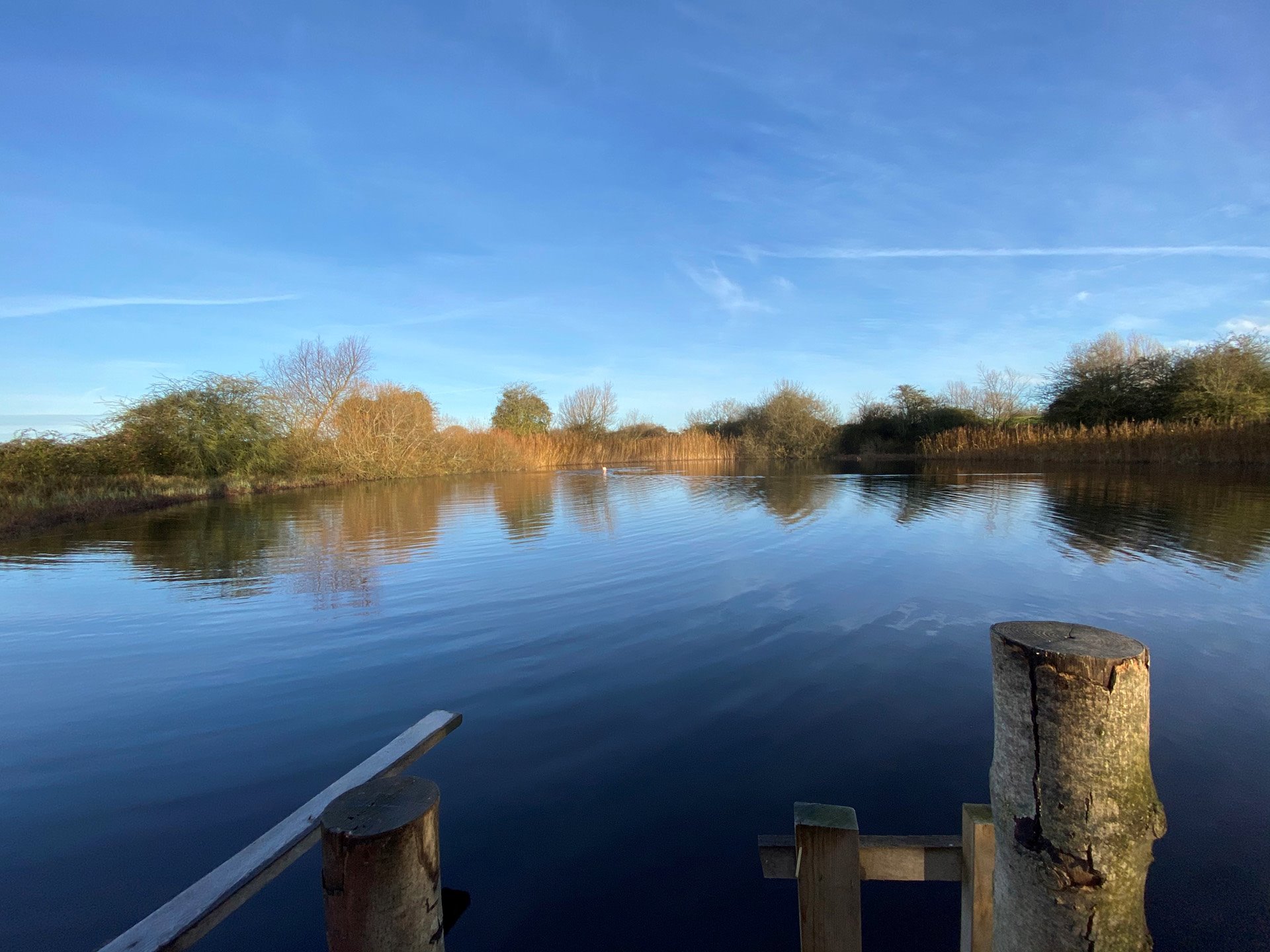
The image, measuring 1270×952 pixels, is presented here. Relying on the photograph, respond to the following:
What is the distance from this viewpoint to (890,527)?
1005 centimetres

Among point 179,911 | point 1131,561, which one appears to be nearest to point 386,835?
point 179,911

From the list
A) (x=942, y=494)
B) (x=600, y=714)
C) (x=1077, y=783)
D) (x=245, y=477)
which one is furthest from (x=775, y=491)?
(x=245, y=477)

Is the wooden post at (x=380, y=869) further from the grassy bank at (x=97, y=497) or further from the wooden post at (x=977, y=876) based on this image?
the grassy bank at (x=97, y=497)

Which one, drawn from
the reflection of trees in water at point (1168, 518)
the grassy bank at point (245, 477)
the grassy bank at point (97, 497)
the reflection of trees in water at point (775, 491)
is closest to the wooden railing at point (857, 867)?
the reflection of trees in water at point (1168, 518)

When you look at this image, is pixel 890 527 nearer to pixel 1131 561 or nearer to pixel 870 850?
pixel 1131 561

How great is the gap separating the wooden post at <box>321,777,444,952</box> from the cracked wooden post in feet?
3.51

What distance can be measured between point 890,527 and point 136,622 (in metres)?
9.49

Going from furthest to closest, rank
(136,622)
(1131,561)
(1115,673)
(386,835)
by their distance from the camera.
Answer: (1131,561) < (136,622) < (386,835) < (1115,673)

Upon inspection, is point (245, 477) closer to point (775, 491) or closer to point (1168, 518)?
point (775, 491)

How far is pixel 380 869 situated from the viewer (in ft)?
3.93

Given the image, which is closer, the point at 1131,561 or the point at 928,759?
the point at 928,759

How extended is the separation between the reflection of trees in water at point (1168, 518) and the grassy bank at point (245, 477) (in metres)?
17.9

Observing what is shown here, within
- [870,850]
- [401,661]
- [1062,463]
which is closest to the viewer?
[870,850]

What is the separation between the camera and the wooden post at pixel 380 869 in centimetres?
118
